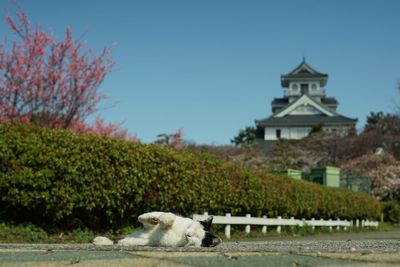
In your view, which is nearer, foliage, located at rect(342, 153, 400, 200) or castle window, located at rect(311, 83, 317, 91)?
foliage, located at rect(342, 153, 400, 200)

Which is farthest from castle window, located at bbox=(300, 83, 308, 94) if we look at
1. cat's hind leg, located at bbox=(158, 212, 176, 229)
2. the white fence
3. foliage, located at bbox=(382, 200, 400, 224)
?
cat's hind leg, located at bbox=(158, 212, 176, 229)

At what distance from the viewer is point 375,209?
25.0m

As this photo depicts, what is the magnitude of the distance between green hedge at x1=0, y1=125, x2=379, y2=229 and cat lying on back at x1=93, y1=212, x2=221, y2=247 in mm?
4150

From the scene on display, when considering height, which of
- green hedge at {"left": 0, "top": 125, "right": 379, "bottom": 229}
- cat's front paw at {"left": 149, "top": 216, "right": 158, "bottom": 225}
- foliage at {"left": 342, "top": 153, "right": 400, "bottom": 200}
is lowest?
cat's front paw at {"left": 149, "top": 216, "right": 158, "bottom": 225}

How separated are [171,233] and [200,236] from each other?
0.90 feet

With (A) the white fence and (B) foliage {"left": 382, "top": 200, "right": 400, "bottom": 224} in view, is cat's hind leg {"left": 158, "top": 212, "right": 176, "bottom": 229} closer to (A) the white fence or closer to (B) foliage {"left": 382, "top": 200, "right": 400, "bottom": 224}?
(A) the white fence

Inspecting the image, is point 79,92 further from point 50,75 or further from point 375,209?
point 375,209

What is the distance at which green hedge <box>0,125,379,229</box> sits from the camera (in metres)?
9.05

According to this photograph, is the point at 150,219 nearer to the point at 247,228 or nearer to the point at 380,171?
the point at 247,228

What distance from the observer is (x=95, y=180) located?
31.3 feet

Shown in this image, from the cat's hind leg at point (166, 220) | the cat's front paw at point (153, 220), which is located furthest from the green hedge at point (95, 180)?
the cat's hind leg at point (166, 220)

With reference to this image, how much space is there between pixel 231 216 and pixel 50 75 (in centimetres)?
603

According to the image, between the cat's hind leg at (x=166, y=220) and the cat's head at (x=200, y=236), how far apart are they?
18 centimetres

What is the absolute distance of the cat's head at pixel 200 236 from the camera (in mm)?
4980
